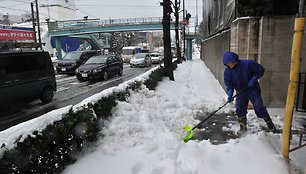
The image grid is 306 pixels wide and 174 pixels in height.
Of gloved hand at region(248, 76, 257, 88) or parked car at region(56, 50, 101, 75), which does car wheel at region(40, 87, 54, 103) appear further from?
parked car at region(56, 50, 101, 75)

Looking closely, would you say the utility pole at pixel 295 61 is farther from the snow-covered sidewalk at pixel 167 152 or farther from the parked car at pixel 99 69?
the parked car at pixel 99 69

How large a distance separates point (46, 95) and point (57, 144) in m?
5.83

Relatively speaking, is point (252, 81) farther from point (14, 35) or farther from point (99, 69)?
point (14, 35)

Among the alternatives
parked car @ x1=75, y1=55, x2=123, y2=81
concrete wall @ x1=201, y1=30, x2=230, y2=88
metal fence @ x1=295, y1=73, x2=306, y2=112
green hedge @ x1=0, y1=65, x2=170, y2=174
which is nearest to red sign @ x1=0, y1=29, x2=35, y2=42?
parked car @ x1=75, y1=55, x2=123, y2=81

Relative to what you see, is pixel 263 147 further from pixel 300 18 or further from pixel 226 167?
pixel 300 18

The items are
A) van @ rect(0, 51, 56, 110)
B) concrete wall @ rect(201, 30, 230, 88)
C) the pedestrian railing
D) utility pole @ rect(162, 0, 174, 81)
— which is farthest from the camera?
the pedestrian railing

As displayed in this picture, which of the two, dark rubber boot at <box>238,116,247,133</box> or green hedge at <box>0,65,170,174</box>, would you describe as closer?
green hedge at <box>0,65,170,174</box>

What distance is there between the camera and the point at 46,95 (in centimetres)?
834

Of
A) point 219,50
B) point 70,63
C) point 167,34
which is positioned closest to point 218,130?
point 219,50

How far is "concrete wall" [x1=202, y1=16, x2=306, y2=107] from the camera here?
5.55 meters

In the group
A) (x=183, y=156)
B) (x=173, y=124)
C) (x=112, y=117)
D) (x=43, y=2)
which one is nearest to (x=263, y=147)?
(x=183, y=156)

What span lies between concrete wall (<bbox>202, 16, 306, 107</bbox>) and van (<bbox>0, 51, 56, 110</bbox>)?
6.17m

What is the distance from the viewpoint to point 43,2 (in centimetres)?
6906

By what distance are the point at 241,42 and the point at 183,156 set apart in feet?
12.2
